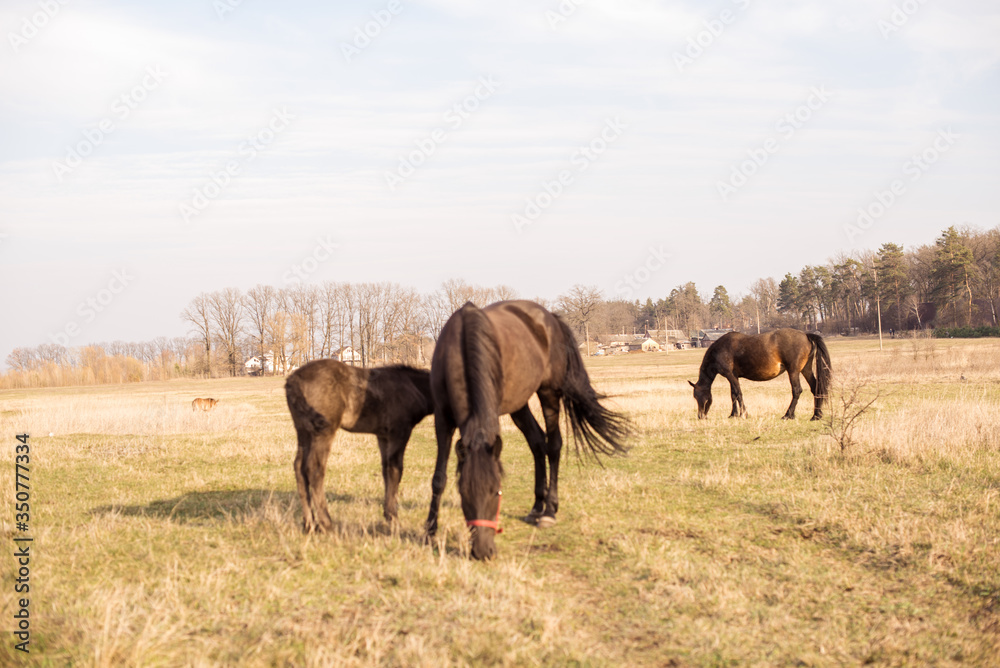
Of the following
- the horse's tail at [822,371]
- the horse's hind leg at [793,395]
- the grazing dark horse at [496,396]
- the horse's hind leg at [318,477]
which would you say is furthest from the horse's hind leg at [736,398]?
the horse's hind leg at [318,477]

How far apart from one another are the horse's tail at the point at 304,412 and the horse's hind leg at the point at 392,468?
744 mm

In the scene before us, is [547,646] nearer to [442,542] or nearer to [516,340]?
[442,542]

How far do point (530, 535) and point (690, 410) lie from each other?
1180 centimetres

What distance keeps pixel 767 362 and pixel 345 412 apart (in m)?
12.0

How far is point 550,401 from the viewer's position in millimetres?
7406

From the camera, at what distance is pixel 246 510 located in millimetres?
7574

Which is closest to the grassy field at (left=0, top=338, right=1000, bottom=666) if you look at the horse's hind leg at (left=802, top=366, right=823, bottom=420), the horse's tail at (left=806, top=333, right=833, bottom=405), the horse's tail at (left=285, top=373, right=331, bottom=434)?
the horse's tail at (left=285, top=373, right=331, bottom=434)

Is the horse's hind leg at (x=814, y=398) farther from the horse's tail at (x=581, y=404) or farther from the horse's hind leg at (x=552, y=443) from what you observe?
the horse's hind leg at (x=552, y=443)

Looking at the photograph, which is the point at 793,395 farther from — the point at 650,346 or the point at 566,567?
the point at 650,346

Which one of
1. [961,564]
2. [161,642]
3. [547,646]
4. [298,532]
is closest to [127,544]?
[298,532]

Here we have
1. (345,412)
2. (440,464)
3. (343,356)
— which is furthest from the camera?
(343,356)

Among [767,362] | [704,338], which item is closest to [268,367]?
[704,338]

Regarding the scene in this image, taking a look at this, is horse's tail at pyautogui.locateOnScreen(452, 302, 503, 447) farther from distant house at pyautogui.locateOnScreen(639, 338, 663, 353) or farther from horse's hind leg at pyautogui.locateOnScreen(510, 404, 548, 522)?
distant house at pyautogui.locateOnScreen(639, 338, 663, 353)

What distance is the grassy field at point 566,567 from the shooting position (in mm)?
3906
